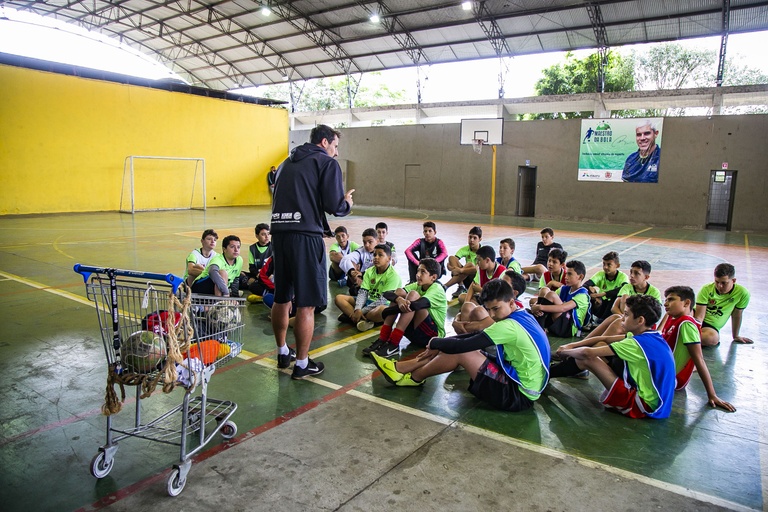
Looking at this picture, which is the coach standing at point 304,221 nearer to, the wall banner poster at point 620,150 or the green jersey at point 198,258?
the green jersey at point 198,258

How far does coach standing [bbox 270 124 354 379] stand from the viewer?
387 centimetres

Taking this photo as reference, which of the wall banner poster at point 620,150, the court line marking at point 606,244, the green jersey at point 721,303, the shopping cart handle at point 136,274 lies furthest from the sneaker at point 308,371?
the wall banner poster at point 620,150

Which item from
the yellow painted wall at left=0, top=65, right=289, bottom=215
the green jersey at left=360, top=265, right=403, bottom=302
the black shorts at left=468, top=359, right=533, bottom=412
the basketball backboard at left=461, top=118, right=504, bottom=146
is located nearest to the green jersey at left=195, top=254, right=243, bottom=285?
the green jersey at left=360, top=265, right=403, bottom=302

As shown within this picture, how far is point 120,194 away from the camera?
66.0 ft

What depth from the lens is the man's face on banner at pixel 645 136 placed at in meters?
19.4

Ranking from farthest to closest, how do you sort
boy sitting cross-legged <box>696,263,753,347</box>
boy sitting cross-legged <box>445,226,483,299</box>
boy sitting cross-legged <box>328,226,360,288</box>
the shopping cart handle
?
boy sitting cross-legged <box>328,226,360,288</box>
boy sitting cross-legged <box>445,226,483,299</box>
boy sitting cross-legged <box>696,263,753,347</box>
the shopping cart handle

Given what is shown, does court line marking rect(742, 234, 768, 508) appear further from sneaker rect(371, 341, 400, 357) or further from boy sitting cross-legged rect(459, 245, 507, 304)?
boy sitting cross-legged rect(459, 245, 507, 304)

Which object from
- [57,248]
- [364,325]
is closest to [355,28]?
[57,248]

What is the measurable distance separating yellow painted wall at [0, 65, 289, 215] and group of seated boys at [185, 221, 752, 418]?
15.0 metres

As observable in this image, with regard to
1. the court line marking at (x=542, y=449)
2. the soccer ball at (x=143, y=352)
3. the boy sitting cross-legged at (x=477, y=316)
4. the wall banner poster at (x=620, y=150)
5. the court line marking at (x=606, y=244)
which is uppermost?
the wall banner poster at (x=620, y=150)

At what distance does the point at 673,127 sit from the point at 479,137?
302 inches

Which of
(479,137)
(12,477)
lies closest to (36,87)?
(479,137)

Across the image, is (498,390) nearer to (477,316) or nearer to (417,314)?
(477,316)

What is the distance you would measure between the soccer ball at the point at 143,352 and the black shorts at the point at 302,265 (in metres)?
1.41
